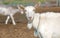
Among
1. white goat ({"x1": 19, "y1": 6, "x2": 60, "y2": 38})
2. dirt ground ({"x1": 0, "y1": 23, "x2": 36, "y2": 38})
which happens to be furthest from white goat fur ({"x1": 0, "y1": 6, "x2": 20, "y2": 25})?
Result: white goat ({"x1": 19, "y1": 6, "x2": 60, "y2": 38})

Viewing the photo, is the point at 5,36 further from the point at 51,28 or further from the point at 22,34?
the point at 51,28

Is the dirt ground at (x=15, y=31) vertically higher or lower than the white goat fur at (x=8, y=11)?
lower

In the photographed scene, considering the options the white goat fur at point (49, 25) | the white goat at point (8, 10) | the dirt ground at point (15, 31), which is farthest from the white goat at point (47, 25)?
the white goat at point (8, 10)

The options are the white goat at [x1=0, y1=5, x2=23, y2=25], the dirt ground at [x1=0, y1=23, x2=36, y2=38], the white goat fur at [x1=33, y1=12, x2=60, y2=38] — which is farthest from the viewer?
the white goat at [x1=0, y1=5, x2=23, y2=25]

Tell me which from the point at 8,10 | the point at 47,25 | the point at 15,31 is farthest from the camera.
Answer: the point at 8,10

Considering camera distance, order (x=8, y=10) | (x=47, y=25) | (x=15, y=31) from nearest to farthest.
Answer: (x=47, y=25) → (x=15, y=31) → (x=8, y=10)

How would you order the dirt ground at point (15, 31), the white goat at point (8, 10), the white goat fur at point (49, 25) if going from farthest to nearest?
the white goat at point (8, 10), the dirt ground at point (15, 31), the white goat fur at point (49, 25)

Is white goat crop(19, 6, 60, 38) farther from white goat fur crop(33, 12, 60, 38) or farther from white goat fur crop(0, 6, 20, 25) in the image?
white goat fur crop(0, 6, 20, 25)

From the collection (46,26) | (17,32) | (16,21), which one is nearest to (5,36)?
(17,32)

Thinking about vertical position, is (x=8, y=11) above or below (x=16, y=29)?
above

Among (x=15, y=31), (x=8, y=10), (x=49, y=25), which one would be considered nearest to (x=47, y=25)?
(x=49, y=25)

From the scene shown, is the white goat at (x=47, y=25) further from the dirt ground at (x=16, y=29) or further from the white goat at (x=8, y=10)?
the white goat at (x=8, y=10)

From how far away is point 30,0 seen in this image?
10.9 feet

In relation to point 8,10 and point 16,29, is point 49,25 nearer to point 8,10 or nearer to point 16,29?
point 16,29
